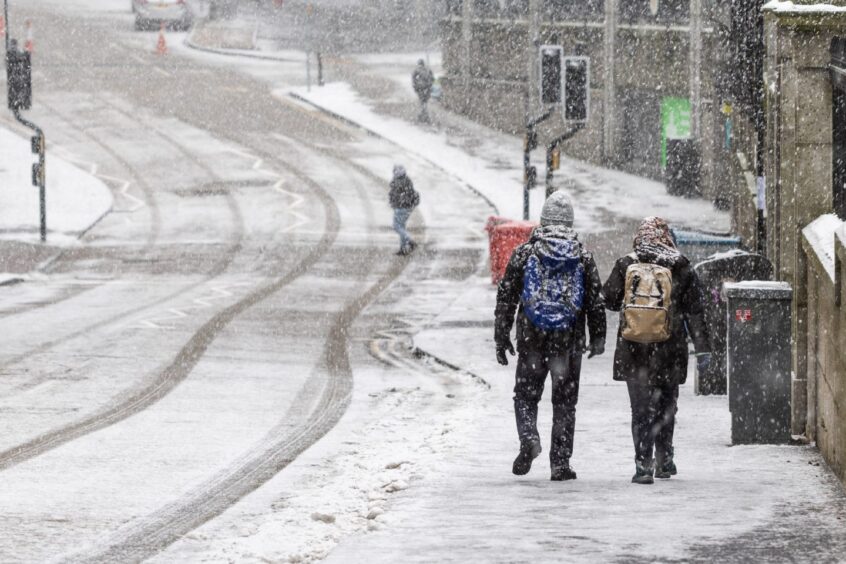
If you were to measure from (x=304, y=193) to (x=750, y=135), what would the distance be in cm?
1204

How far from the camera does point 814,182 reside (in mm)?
11805

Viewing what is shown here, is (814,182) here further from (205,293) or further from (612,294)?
(205,293)

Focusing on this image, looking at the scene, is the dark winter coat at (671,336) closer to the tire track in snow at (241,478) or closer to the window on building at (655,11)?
the tire track in snow at (241,478)

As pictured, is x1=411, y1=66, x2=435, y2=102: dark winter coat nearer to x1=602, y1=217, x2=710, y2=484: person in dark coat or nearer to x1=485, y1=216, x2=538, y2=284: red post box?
x1=485, y1=216, x2=538, y2=284: red post box

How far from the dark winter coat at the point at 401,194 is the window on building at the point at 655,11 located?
1002 cm

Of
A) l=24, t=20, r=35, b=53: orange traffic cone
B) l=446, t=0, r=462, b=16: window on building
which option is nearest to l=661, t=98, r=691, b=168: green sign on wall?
l=446, t=0, r=462, b=16: window on building

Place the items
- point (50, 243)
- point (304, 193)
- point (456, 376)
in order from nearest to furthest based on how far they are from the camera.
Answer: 1. point (456, 376)
2. point (50, 243)
3. point (304, 193)

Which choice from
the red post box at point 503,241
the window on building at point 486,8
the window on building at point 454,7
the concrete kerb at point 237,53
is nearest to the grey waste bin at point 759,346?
the red post box at point 503,241

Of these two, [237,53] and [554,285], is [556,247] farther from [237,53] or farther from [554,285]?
[237,53]

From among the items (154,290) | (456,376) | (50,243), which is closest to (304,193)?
(50,243)

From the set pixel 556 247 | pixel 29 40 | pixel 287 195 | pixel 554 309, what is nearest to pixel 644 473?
pixel 554 309

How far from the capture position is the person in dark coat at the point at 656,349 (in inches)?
382

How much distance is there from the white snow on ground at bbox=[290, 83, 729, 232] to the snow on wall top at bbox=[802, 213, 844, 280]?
19.0 meters

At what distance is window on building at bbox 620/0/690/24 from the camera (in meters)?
35.7
